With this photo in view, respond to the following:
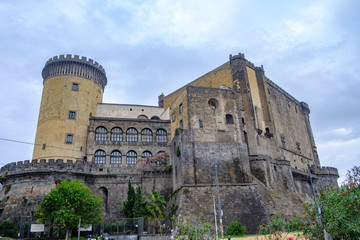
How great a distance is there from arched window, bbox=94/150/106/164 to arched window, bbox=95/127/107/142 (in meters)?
1.62

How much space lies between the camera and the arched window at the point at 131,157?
40.0 m

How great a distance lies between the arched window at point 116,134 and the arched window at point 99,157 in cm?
223

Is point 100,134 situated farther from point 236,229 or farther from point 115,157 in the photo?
point 236,229

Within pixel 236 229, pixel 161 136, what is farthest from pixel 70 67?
pixel 236 229

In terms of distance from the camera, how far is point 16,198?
29.6 metres

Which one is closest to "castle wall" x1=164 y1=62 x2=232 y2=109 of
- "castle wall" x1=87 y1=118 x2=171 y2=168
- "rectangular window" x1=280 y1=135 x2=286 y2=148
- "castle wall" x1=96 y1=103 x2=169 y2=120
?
"castle wall" x1=96 y1=103 x2=169 y2=120

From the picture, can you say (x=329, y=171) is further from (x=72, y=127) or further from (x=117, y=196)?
(x=72, y=127)

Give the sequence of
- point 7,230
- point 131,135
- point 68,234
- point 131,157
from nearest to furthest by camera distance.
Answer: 1. point 68,234
2. point 7,230
3. point 131,157
4. point 131,135

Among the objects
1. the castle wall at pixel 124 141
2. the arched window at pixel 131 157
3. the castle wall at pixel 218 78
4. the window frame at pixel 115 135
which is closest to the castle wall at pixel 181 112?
the castle wall at pixel 218 78

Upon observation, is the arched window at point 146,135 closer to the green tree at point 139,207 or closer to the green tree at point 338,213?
the green tree at point 139,207

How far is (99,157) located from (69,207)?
1510 centimetres

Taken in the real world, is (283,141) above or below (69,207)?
above

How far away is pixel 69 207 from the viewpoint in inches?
958

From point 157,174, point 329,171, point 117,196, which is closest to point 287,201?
point 157,174
